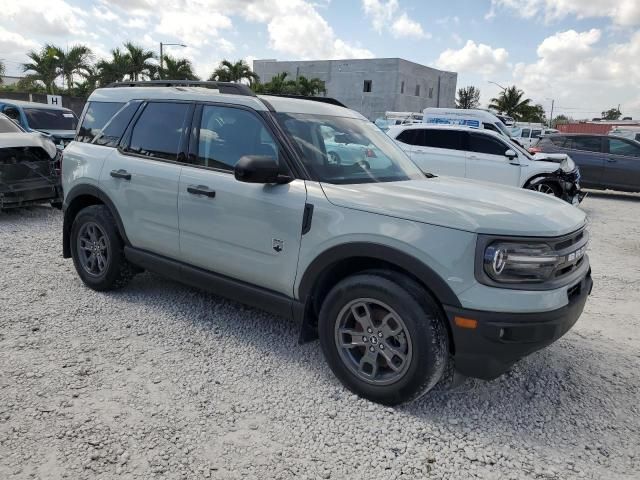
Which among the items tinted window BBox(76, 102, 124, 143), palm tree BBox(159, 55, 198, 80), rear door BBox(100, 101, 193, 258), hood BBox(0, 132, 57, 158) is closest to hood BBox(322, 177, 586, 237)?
rear door BBox(100, 101, 193, 258)

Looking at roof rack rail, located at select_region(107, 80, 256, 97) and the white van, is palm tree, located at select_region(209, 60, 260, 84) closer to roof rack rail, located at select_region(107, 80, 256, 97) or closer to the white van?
the white van

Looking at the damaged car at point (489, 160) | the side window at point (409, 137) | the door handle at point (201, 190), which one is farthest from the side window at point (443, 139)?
the door handle at point (201, 190)

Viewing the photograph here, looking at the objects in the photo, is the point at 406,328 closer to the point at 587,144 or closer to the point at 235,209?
the point at 235,209

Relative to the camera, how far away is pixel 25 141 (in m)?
8.23

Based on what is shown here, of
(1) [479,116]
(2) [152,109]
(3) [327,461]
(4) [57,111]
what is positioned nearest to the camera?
(3) [327,461]

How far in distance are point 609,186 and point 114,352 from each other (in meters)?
A: 13.8

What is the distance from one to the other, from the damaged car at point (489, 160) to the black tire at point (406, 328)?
25.3ft

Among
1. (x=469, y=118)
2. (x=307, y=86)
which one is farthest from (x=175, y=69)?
(x=469, y=118)

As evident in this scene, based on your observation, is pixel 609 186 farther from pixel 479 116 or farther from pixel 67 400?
pixel 67 400

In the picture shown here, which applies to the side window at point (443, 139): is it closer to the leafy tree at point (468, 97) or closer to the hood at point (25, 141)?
the hood at point (25, 141)

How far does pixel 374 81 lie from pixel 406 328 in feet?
176

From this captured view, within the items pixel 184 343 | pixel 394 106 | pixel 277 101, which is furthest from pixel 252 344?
pixel 394 106

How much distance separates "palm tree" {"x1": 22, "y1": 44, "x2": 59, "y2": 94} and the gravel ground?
33.1m

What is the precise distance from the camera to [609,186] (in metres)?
14.0
